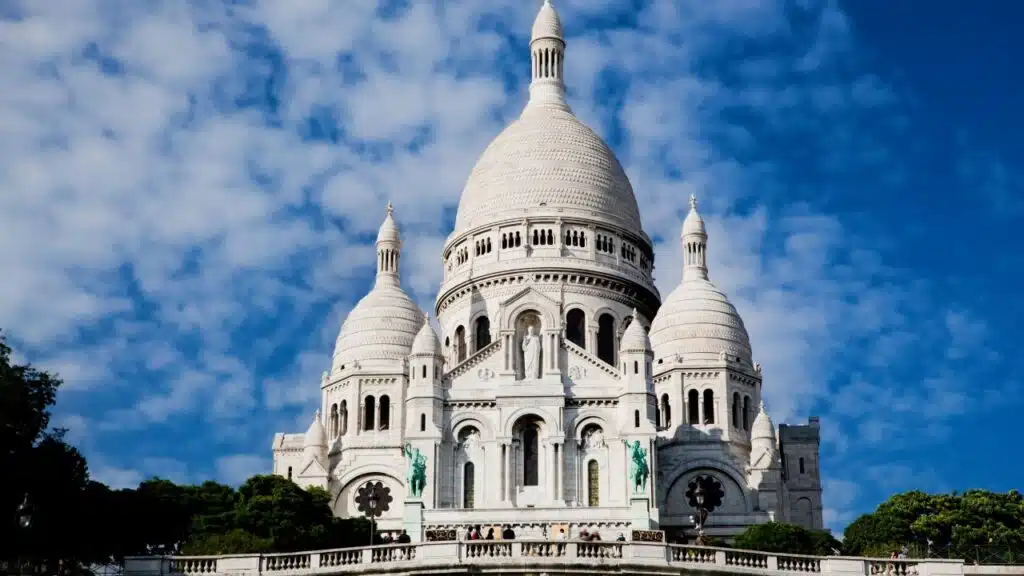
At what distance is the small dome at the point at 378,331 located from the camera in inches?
3986

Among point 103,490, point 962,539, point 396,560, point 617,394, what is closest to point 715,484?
point 617,394

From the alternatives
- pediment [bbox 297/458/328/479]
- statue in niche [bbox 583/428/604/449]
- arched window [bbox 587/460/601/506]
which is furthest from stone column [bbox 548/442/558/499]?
pediment [bbox 297/458/328/479]

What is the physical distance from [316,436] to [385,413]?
4351 millimetres

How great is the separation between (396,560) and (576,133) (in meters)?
66.2

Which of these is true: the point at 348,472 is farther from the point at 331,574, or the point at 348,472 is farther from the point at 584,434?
the point at 331,574

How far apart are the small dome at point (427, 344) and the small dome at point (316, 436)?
12883mm

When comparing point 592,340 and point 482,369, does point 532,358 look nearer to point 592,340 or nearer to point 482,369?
point 482,369

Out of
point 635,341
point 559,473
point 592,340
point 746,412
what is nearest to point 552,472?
point 559,473

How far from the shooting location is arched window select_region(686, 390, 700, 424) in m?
94.7

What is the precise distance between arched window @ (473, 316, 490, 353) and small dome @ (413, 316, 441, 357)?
34.3 ft

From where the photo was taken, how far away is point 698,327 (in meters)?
96.4

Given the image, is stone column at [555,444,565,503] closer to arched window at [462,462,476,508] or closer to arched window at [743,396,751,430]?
arched window at [462,462,476,508]

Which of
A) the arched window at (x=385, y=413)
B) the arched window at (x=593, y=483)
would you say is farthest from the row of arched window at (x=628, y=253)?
the arched window at (x=593, y=483)

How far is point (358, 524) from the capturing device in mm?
81750
